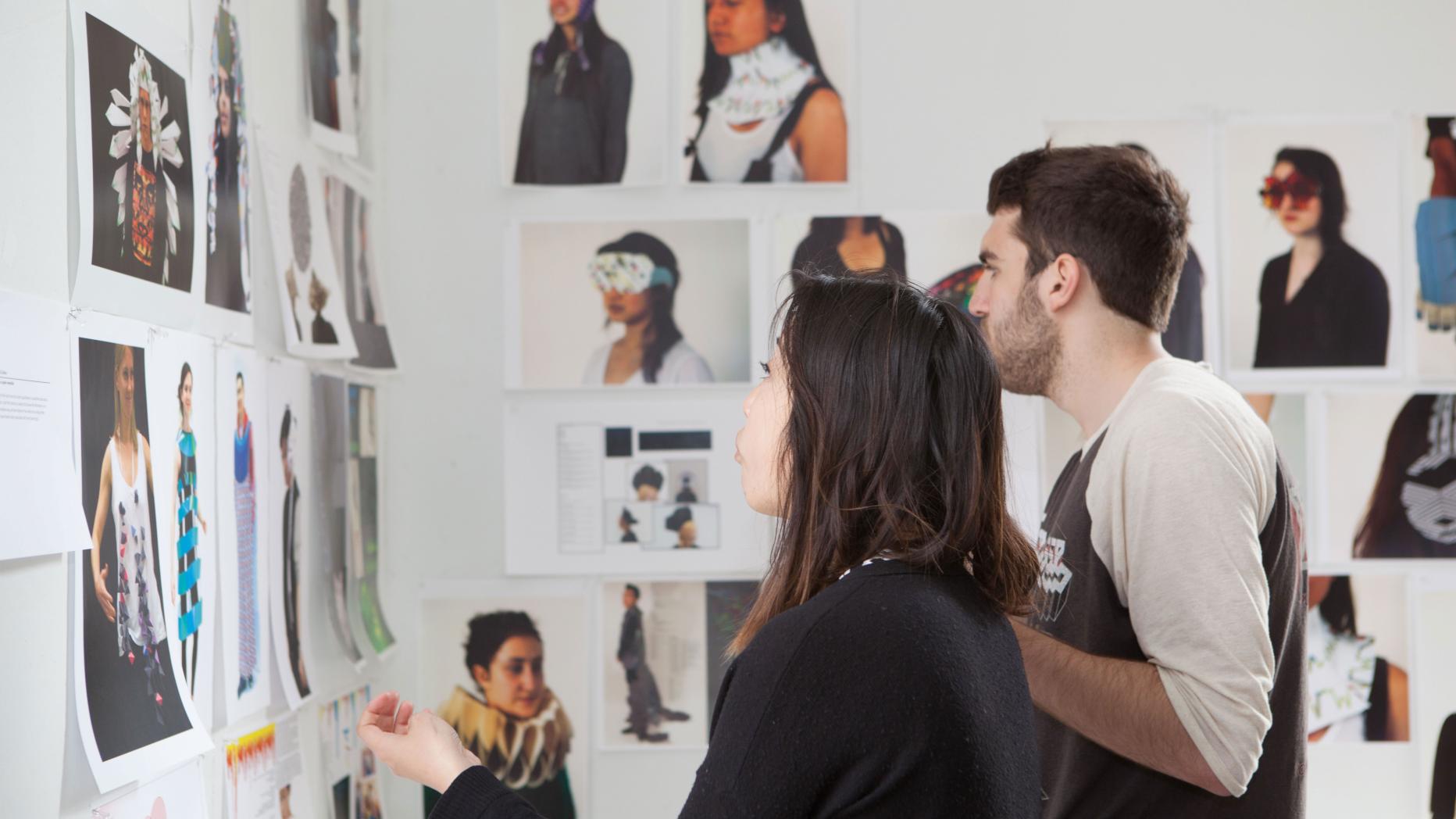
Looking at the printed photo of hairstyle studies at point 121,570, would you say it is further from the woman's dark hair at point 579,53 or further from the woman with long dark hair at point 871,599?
the woman's dark hair at point 579,53

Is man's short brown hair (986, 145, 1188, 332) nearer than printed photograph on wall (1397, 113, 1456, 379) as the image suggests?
Yes

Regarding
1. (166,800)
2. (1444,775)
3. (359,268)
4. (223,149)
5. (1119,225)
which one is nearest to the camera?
(166,800)

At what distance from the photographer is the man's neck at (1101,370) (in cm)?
133

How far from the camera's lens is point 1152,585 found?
1.13m

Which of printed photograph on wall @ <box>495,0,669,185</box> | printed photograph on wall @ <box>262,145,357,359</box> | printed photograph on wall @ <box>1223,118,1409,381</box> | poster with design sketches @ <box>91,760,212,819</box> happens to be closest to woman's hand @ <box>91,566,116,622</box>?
poster with design sketches @ <box>91,760,212,819</box>

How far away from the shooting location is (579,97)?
1.91m

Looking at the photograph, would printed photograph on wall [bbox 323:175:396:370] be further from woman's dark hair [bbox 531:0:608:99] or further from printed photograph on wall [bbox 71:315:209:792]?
printed photograph on wall [bbox 71:315:209:792]

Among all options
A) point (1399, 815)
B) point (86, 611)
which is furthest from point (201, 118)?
point (1399, 815)

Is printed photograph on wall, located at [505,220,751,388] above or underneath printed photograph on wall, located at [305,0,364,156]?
underneath

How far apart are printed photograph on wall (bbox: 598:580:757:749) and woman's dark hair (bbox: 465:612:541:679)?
0.40 feet

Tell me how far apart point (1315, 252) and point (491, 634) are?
147 cm

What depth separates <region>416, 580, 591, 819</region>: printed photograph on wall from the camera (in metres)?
1.89

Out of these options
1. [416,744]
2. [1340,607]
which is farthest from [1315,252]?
[416,744]

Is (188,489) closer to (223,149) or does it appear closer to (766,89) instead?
(223,149)
